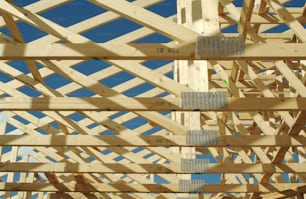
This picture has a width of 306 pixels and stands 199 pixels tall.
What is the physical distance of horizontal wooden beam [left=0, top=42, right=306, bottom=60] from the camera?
340 cm

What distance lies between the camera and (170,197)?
413 inches

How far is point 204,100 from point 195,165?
7.18 feet

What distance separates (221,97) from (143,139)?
1778mm

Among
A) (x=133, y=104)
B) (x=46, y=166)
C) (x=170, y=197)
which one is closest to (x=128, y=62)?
(x=133, y=104)

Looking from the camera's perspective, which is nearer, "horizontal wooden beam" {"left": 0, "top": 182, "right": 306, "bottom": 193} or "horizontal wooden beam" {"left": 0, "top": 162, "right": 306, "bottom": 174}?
"horizontal wooden beam" {"left": 0, "top": 162, "right": 306, "bottom": 174}

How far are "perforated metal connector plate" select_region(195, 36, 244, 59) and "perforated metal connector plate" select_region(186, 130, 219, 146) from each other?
1836 millimetres

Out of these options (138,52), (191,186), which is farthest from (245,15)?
(191,186)

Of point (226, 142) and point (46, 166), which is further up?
point (226, 142)

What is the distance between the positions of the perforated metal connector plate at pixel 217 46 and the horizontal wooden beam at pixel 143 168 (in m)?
3.09

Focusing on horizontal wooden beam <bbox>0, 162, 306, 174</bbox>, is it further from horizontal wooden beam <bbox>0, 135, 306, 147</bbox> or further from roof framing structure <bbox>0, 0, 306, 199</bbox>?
horizontal wooden beam <bbox>0, 135, 306, 147</bbox>

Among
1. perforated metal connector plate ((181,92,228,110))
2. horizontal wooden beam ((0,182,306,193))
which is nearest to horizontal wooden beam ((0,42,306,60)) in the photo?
perforated metal connector plate ((181,92,228,110))

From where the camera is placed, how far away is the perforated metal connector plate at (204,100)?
13.4 feet

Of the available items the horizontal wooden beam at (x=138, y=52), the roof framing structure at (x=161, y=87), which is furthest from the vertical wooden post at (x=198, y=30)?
the horizontal wooden beam at (x=138, y=52)

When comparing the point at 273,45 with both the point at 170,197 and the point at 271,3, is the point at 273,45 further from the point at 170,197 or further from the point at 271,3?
the point at 170,197
